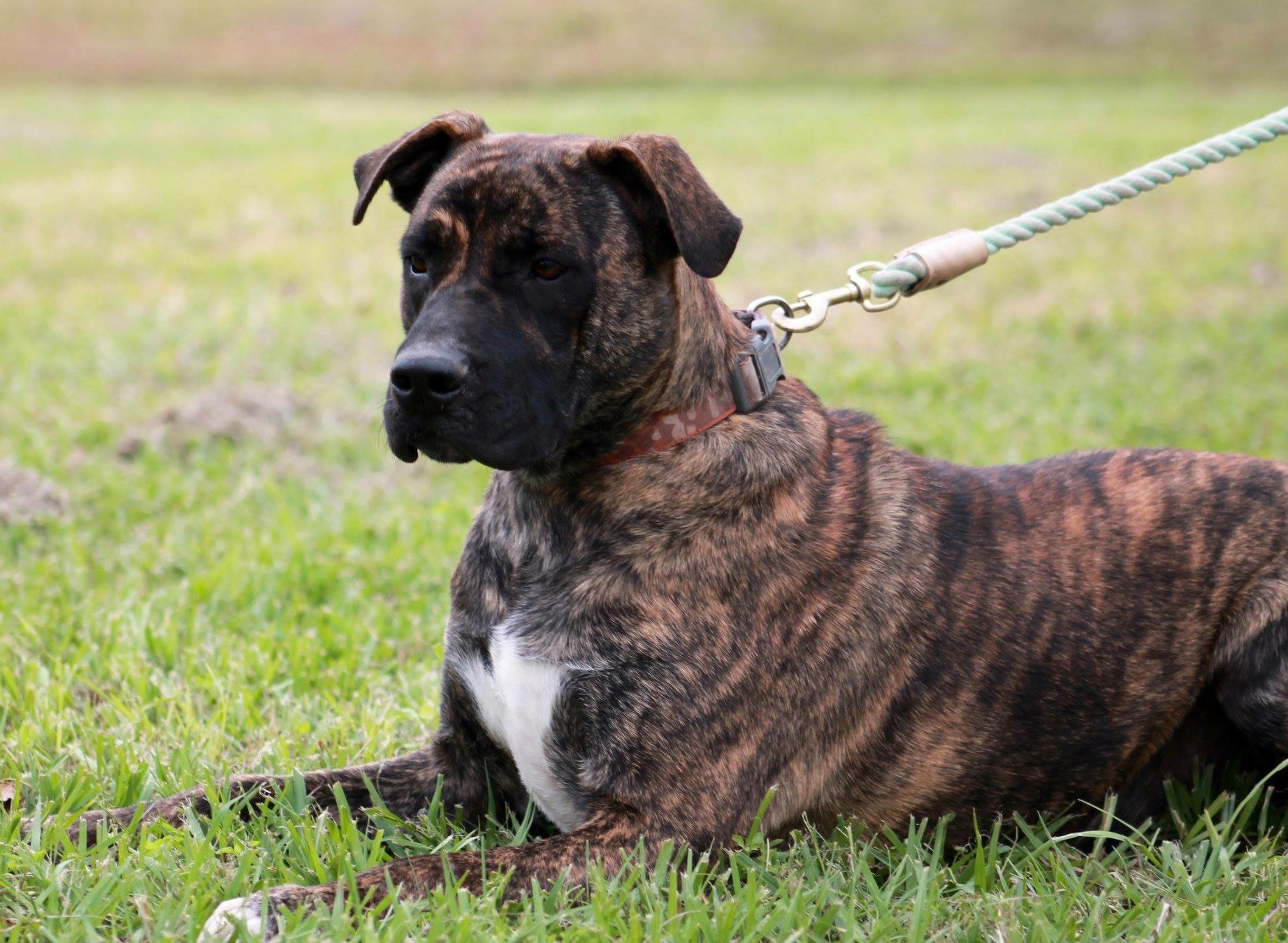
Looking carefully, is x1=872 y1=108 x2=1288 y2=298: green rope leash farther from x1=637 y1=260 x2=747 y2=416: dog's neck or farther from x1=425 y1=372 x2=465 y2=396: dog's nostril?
x1=425 y1=372 x2=465 y2=396: dog's nostril

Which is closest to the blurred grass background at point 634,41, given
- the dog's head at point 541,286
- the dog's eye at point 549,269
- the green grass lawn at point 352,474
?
the green grass lawn at point 352,474

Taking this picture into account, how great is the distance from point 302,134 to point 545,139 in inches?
748

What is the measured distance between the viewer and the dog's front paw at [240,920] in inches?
98.6

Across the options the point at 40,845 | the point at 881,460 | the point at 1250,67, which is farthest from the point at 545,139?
the point at 1250,67

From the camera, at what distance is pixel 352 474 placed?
6.21m

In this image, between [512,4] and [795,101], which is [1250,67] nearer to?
[795,101]

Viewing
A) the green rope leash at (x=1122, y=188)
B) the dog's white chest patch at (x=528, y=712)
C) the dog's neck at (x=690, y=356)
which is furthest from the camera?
the green rope leash at (x=1122, y=188)

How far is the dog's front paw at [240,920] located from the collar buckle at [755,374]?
1.51 metres

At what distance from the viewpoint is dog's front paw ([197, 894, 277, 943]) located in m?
2.50

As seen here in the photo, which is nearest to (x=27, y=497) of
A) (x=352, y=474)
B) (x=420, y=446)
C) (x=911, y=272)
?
(x=352, y=474)

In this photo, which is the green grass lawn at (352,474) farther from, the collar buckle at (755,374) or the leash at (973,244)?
the leash at (973,244)

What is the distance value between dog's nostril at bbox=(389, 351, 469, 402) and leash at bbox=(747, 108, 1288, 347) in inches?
39.3

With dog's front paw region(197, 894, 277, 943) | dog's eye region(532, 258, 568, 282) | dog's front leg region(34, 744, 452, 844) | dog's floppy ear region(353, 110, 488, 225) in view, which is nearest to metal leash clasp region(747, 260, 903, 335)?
dog's eye region(532, 258, 568, 282)

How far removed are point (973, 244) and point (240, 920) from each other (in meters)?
2.61
